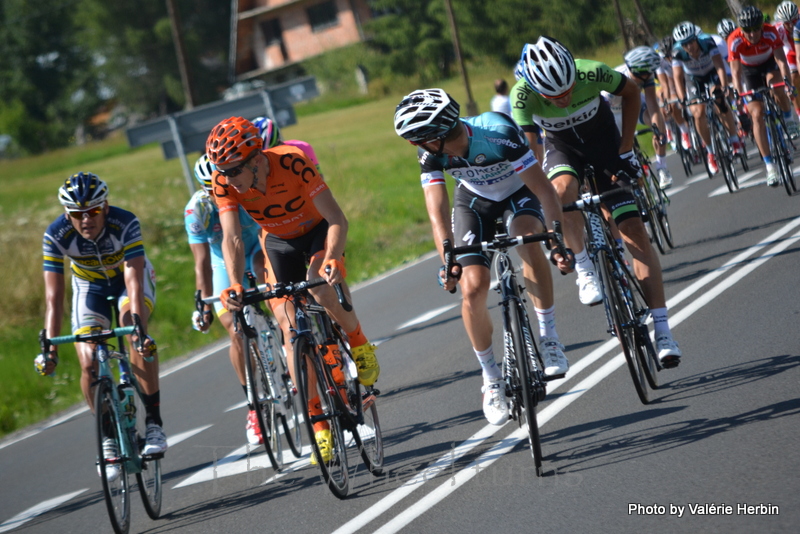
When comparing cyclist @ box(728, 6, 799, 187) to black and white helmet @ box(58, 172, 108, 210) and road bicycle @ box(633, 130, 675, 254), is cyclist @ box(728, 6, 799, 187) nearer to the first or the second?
road bicycle @ box(633, 130, 675, 254)

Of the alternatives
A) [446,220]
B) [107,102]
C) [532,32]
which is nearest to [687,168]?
[446,220]

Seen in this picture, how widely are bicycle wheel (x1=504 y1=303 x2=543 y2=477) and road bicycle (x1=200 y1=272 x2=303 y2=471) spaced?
1786mm

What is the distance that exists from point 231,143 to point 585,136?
2.97m

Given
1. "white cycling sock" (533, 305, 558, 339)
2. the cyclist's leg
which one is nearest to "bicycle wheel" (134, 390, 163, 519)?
the cyclist's leg

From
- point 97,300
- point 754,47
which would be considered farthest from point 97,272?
point 754,47

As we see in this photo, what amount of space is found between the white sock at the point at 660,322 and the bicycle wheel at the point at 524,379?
3.74 feet

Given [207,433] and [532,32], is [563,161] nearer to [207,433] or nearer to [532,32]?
[207,433]

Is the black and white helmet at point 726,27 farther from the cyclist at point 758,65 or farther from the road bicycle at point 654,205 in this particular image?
the road bicycle at point 654,205

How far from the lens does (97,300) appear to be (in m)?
7.03

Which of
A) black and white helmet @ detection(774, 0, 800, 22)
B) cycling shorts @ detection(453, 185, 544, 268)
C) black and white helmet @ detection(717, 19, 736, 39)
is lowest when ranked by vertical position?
cycling shorts @ detection(453, 185, 544, 268)

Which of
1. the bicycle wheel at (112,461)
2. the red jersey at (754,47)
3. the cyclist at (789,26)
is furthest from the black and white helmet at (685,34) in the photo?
the bicycle wheel at (112,461)

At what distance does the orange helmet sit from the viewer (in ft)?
18.4

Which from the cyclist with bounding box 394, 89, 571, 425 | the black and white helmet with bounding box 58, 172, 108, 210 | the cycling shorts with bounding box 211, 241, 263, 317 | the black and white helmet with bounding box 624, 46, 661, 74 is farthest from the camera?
the black and white helmet with bounding box 624, 46, 661, 74

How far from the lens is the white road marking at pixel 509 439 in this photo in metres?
5.07
